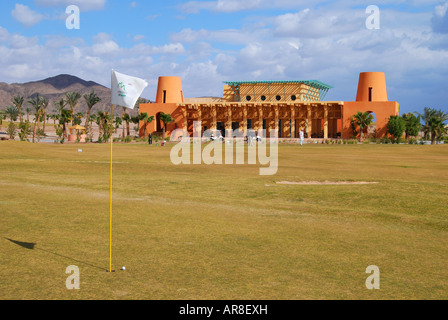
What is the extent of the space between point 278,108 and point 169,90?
2240 centimetres

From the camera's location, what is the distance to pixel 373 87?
78.9 m

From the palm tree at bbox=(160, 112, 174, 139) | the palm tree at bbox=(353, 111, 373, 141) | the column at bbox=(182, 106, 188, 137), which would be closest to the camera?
the palm tree at bbox=(353, 111, 373, 141)

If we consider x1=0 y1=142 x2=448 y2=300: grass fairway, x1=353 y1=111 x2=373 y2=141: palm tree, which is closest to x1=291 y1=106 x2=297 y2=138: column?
x1=353 y1=111 x2=373 y2=141: palm tree

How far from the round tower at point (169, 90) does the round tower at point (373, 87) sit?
112 ft

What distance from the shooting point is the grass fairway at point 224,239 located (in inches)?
258

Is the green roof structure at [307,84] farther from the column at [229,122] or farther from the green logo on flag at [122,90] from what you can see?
the green logo on flag at [122,90]

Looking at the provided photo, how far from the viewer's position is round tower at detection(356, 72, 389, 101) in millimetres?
78938

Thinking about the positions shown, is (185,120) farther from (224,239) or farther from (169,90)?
(224,239)

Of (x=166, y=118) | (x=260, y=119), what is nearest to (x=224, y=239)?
(x=260, y=119)

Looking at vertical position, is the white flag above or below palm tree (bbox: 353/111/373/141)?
below

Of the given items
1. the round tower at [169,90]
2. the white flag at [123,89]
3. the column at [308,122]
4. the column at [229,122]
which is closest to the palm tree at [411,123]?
the column at [308,122]

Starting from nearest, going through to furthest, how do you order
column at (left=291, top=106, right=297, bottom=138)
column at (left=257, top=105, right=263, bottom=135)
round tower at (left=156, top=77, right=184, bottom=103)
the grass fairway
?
the grass fairway, column at (left=291, top=106, right=297, bottom=138), column at (left=257, top=105, right=263, bottom=135), round tower at (left=156, top=77, right=184, bottom=103)

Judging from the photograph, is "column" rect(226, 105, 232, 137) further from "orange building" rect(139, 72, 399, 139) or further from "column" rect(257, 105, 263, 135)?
"column" rect(257, 105, 263, 135)

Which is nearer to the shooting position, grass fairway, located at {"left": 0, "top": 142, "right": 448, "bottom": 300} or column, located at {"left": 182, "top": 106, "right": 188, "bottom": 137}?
grass fairway, located at {"left": 0, "top": 142, "right": 448, "bottom": 300}
